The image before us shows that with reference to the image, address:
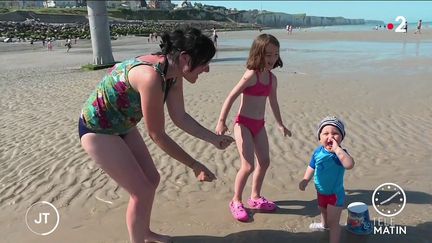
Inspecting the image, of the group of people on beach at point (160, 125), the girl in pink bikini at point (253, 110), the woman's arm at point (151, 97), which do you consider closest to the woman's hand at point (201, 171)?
the group of people on beach at point (160, 125)

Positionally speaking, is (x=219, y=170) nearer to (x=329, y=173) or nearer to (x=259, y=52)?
(x=259, y=52)

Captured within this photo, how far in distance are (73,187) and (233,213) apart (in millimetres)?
2084

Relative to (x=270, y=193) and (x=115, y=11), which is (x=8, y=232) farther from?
(x=115, y=11)

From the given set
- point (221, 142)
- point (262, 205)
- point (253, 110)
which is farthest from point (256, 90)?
point (262, 205)

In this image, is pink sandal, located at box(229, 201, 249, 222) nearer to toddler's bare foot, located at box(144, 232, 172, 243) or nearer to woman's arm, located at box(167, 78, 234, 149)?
toddler's bare foot, located at box(144, 232, 172, 243)

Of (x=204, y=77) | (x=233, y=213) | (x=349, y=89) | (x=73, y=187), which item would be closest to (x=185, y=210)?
(x=233, y=213)

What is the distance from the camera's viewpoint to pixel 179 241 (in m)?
3.68

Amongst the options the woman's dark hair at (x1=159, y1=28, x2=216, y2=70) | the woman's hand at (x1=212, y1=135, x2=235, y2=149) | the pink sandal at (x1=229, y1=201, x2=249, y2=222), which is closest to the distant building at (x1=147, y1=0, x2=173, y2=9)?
the pink sandal at (x1=229, y1=201, x2=249, y2=222)

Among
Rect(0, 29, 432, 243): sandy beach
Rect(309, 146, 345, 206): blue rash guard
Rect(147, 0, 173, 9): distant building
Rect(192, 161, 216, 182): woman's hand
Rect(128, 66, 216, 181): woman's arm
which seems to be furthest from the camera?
Rect(147, 0, 173, 9): distant building

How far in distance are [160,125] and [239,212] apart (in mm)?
1647

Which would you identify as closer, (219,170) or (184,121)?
(184,121)

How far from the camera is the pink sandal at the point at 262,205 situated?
4145 millimetres

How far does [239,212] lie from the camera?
3998 millimetres

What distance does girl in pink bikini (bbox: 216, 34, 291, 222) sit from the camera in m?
3.81
